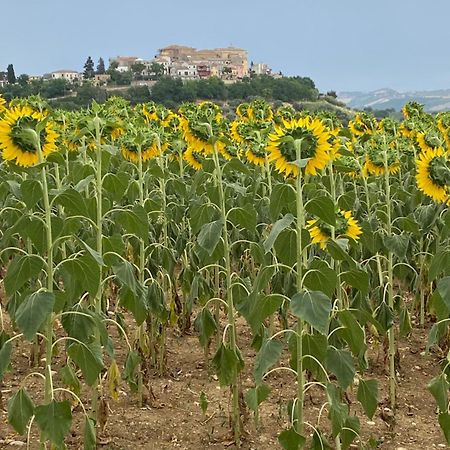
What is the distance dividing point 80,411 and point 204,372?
102 cm

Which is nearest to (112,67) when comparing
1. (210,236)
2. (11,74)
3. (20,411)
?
(11,74)

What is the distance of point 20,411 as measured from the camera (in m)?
2.75

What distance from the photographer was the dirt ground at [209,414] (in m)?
3.84

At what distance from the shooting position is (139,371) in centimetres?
416

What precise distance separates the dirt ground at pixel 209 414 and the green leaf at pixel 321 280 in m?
0.95

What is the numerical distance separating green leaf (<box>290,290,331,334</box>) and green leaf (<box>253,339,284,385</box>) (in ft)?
0.91

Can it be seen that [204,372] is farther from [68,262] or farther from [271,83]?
[271,83]

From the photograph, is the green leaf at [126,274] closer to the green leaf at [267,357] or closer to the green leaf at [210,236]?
the green leaf at [210,236]

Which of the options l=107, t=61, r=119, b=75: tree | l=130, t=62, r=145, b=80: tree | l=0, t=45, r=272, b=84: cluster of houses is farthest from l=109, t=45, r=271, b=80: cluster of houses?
l=130, t=62, r=145, b=80: tree

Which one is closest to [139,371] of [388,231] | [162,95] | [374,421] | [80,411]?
[80,411]

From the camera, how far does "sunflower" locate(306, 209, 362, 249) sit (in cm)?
324

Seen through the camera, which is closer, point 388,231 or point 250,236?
point 388,231

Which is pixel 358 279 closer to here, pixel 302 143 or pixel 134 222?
pixel 302 143

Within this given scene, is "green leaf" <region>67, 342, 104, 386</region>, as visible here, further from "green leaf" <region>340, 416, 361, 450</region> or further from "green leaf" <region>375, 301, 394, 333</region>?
"green leaf" <region>375, 301, 394, 333</region>
